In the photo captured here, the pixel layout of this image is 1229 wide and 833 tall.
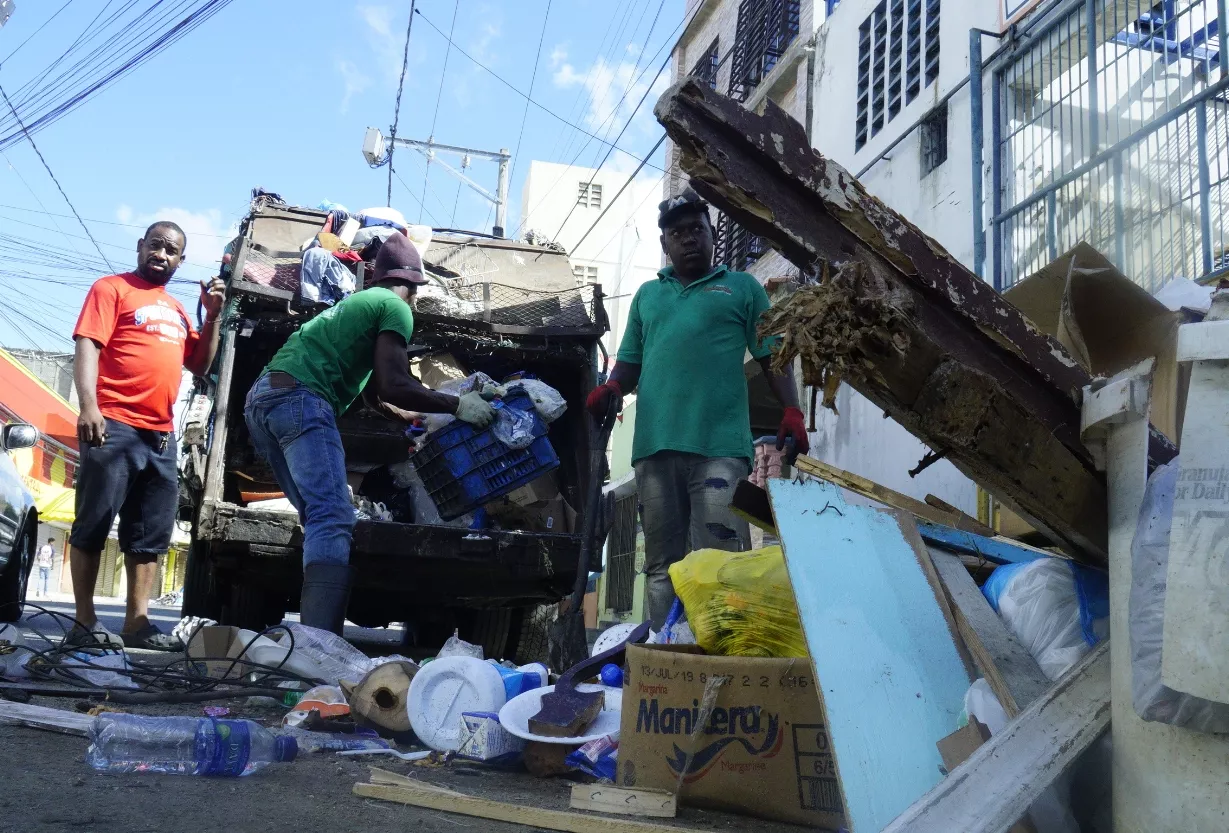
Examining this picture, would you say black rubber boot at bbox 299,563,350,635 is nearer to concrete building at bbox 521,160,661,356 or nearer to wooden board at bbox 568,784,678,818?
wooden board at bbox 568,784,678,818

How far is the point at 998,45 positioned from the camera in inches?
293

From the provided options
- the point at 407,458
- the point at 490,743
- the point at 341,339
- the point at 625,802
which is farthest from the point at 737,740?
the point at 407,458

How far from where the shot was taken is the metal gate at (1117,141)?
17.0ft

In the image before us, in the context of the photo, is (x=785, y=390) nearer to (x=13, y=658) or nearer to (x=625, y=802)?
(x=625, y=802)

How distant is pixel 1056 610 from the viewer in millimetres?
2066

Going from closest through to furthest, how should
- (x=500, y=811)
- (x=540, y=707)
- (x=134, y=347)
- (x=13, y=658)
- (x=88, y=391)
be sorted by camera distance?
(x=500, y=811), (x=540, y=707), (x=13, y=658), (x=88, y=391), (x=134, y=347)

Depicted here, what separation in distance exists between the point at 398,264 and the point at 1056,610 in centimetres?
293

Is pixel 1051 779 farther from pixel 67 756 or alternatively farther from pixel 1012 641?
pixel 67 756

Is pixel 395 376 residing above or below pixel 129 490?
above

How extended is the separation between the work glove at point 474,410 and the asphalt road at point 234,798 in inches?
86.2

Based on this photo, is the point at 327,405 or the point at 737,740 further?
the point at 327,405

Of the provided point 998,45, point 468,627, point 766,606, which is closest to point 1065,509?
point 766,606

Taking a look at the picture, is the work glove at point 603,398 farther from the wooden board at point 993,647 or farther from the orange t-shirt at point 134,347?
the orange t-shirt at point 134,347

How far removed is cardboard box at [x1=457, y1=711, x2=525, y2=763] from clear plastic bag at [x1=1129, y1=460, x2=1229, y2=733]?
1490mm
